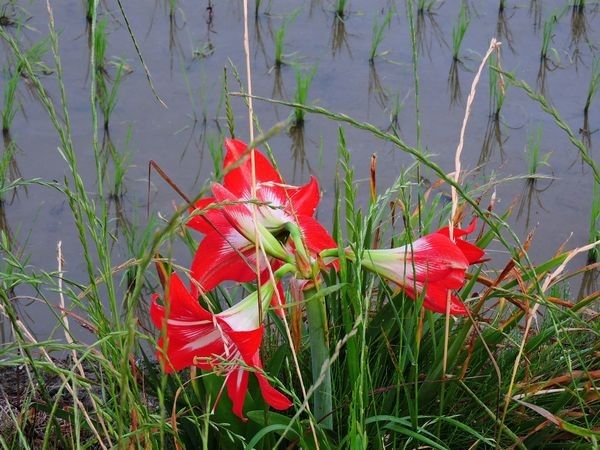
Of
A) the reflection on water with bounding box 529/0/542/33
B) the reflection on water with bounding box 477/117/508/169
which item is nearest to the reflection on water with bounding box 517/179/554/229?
the reflection on water with bounding box 477/117/508/169

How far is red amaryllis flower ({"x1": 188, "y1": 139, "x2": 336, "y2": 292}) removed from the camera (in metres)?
1.17

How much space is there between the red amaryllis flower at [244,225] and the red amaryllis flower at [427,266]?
3.7 inches

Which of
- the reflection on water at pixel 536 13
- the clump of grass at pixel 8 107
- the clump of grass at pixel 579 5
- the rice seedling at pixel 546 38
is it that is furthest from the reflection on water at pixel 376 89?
the clump of grass at pixel 8 107

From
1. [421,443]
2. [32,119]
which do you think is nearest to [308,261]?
[421,443]

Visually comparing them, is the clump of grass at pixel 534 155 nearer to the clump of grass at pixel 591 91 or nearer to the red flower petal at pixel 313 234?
the clump of grass at pixel 591 91

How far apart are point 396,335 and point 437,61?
87.2 inches

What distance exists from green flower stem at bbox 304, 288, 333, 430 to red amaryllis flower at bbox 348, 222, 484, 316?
81mm

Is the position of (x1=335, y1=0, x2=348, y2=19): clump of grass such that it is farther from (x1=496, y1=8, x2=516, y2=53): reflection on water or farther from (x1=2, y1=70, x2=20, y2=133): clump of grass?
(x1=2, y1=70, x2=20, y2=133): clump of grass

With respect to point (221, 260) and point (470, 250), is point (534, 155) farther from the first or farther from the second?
point (221, 260)

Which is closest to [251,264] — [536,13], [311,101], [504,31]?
[311,101]

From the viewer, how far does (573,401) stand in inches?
63.1

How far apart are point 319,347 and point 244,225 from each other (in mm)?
228

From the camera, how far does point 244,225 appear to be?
117 cm

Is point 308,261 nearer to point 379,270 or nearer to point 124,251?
point 379,270
